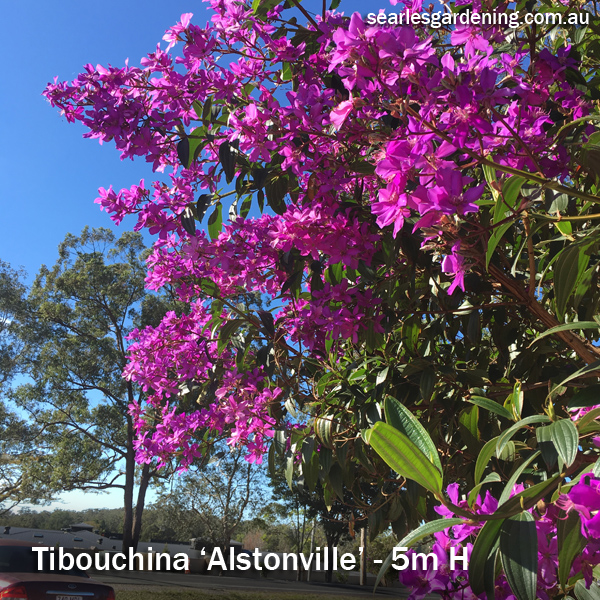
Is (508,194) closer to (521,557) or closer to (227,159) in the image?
(521,557)

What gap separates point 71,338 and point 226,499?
31.5 feet

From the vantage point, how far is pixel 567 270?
131 centimetres

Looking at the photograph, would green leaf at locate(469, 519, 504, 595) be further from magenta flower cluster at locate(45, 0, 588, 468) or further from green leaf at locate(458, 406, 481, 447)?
green leaf at locate(458, 406, 481, 447)

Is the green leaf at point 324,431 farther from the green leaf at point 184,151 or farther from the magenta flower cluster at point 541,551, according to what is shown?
the green leaf at point 184,151

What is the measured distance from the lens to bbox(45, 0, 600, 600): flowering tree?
1019 mm

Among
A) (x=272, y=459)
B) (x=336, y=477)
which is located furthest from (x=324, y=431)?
(x=272, y=459)

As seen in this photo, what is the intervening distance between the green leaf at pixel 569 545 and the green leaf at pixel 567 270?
2.04ft

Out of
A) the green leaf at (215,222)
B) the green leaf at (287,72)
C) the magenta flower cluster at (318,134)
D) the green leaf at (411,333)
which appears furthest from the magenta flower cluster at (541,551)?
the green leaf at (287,72)

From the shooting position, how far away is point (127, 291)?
68.3ft

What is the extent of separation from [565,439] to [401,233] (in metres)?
1.02

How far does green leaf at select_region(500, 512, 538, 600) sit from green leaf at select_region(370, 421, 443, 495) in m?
0.15

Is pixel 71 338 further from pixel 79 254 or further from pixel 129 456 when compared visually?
pixel 129 456

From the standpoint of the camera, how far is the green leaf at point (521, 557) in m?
0.71

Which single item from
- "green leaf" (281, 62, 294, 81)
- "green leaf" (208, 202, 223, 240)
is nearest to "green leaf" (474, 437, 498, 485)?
"green leaf" (208, 202, 223, 240)
